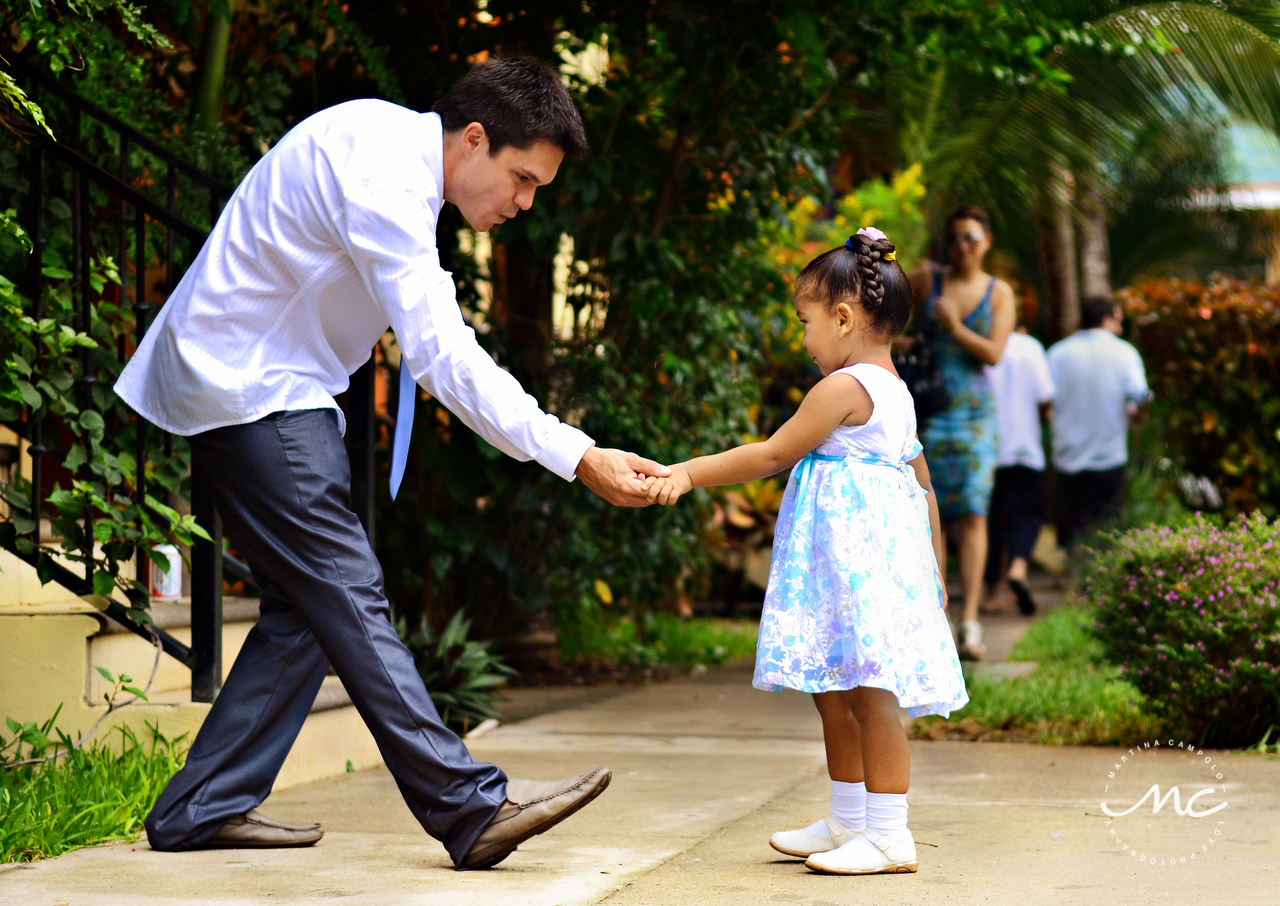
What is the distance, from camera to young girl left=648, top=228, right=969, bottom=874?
2.79 meters

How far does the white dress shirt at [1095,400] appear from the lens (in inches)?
333

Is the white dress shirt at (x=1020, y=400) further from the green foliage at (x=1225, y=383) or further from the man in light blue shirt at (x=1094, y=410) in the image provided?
the green foliage at (x=1225, y=383)

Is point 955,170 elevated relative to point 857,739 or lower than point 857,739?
elevated

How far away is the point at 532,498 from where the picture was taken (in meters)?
5.23

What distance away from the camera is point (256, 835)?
9.74ft

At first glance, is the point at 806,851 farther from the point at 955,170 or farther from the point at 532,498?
the point at 955,170

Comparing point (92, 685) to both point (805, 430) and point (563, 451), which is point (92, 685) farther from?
point (805, 430)

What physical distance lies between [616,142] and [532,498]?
1441 millimetres

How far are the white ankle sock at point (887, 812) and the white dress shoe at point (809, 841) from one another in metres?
0.08

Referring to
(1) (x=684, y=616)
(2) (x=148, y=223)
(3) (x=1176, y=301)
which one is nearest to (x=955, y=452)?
(3) (x=1176, y=301)

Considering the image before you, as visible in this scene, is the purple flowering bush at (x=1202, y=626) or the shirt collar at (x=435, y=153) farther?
the purple flowering bush at (x=1202, y=626)

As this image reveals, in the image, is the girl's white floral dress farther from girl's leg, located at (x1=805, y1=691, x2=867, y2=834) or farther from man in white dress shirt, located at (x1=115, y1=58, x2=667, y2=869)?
man in white dress shirt, located at (x1=115, y1=58, x2=667, y2=869)

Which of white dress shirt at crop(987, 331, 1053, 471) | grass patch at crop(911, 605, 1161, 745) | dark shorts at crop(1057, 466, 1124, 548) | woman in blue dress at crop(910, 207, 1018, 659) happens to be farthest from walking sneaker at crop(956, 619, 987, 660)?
dark shorts at crop(1057, 466, 1124, 548)

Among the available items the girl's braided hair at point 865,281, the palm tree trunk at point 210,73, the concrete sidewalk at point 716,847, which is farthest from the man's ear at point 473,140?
the palm tree trunk at point 210,73
